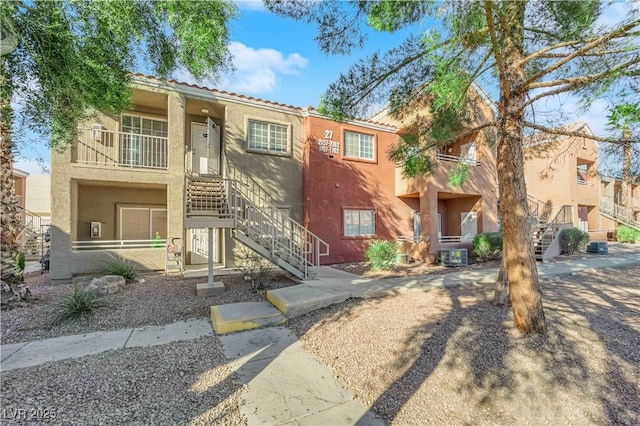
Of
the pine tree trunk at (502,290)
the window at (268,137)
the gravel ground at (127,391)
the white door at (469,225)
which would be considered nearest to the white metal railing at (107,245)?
the window at (268,137)

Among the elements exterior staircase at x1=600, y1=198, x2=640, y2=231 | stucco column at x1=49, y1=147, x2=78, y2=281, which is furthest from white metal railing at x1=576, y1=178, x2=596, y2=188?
stucco column at x1=49, y1=147, x2=78, y2=281

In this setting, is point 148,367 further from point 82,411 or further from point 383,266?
point 383,266

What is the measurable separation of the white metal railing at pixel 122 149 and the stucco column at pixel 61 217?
37.0 inches

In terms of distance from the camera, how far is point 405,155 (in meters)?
6.87

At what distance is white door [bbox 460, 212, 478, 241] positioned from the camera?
550 inches

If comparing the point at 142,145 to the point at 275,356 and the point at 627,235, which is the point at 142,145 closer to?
the point at 275,356

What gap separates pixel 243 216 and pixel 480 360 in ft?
24.6

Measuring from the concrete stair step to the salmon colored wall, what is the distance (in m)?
5.96

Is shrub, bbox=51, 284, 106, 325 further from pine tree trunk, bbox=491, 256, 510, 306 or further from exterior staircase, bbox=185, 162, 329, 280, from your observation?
pine tree trunk, bbox=491, 256, 510, 306

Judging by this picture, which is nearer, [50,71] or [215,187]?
[50,71]

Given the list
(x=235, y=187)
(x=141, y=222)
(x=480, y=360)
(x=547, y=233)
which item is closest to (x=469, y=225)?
(x=547, y=233)

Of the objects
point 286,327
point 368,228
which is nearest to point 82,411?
point 286,327

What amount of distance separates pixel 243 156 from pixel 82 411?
8984mm

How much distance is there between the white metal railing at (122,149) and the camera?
9656 mm
